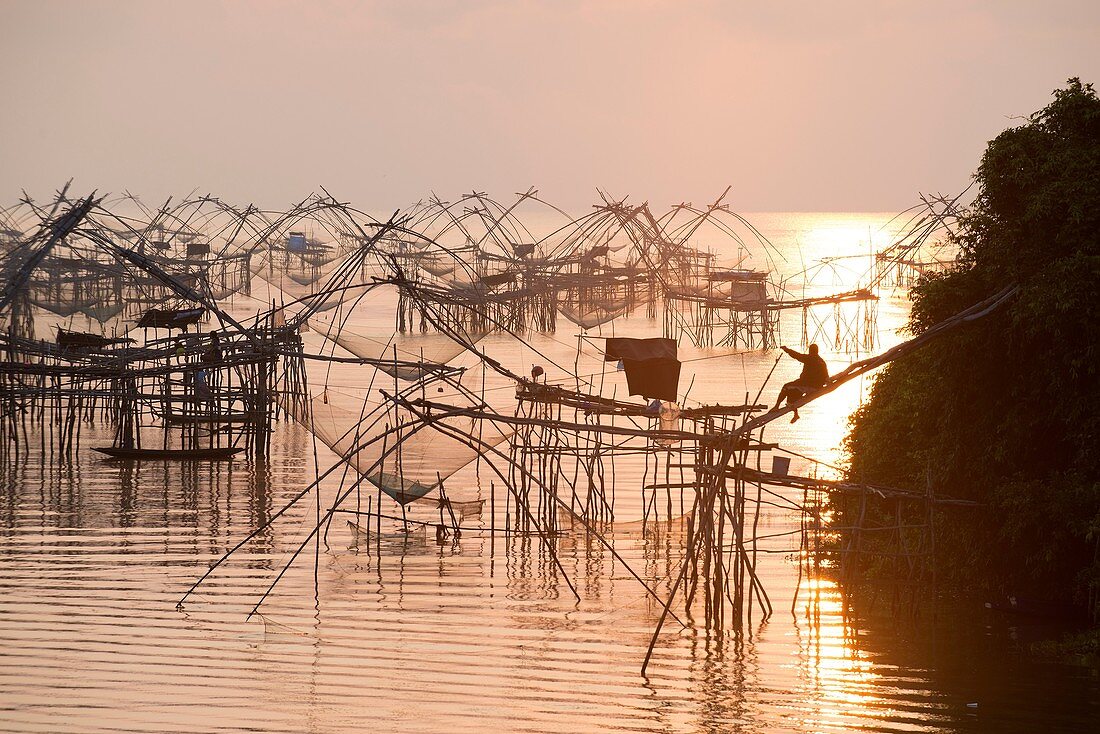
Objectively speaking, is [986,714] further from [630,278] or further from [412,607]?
[630,278]

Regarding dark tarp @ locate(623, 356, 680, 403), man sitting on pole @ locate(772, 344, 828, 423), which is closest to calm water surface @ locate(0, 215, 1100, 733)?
dark tarp @ locate(623, 356, 680, 403)

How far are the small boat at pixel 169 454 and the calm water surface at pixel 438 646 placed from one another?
2962 millimetres

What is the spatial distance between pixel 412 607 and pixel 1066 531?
14.5 ft

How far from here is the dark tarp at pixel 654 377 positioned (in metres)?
10.8

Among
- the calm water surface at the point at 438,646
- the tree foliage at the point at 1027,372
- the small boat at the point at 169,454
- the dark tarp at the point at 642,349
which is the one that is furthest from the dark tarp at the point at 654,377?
the small boat at the point at 169,454

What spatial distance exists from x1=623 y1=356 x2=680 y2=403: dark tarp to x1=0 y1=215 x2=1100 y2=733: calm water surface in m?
1.39

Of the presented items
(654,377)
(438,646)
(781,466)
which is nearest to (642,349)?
(654,377)

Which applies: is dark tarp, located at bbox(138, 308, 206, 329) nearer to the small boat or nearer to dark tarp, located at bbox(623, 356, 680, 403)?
the small boat

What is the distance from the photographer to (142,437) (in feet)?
59.1

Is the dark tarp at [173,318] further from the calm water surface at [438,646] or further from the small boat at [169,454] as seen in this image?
the calm water surface at [438,646]

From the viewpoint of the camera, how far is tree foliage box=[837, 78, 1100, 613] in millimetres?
8852

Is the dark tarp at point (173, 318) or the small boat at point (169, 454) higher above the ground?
the dark tarp at point (173, 318)

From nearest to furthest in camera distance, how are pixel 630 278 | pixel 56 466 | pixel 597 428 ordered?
1. pixel 597 428
2. pixel 56 466
3. pixel 630 278

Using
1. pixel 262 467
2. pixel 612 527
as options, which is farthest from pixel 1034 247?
pixel 262 467
